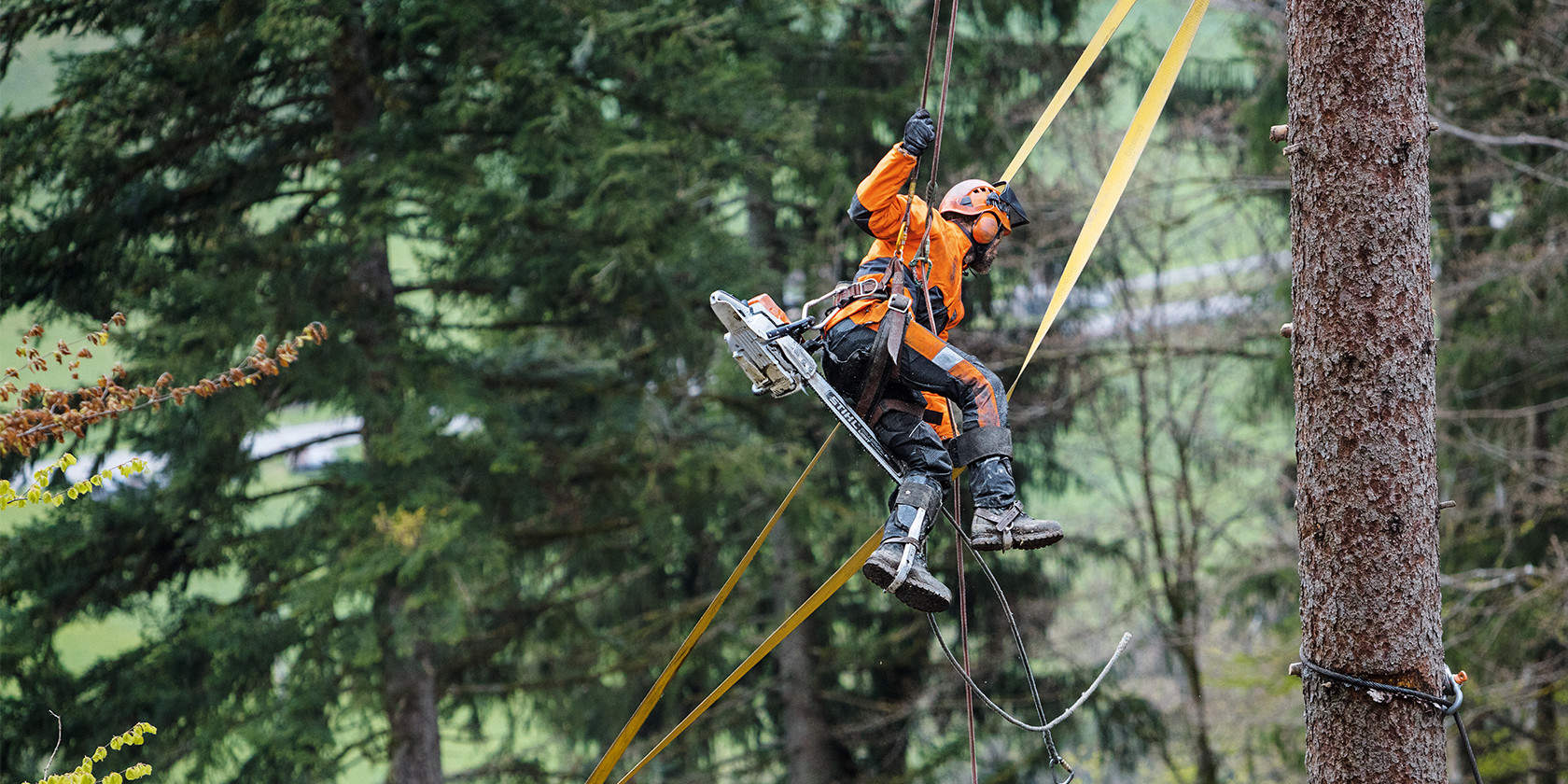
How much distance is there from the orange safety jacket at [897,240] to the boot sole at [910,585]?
953mm

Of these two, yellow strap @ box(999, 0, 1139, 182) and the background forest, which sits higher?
yellow strap @ box(999, 0, 1139, 182)

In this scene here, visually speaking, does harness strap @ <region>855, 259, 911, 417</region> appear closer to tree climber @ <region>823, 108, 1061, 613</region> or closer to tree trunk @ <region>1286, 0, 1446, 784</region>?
tree climber @ <region>823, 108, 1061, 613</region>

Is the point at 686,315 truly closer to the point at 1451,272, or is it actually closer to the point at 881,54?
the point at 881,54

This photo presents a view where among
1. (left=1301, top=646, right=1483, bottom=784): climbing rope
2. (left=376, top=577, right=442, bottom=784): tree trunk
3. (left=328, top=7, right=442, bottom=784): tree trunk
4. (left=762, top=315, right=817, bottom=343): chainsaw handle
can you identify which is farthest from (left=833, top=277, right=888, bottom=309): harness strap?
(left=376, top=577, right=442, bottom=784): tree trunk

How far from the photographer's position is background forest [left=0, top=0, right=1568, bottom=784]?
11297 millimetres

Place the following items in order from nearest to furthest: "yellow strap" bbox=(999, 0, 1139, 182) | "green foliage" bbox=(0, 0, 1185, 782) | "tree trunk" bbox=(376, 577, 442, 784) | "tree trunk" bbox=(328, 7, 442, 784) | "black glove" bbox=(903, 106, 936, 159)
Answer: "black glove" bbox=(903, 106, 936, 159), "yellow strap" bbox=(999, 0, 1139, 182), "green foliage" bbox=(0, 0, 1185, 782), "tree trunk" bbox=(328, 7, 442, 784), "tree trunk" bbox=(376, 577, 442, 784)

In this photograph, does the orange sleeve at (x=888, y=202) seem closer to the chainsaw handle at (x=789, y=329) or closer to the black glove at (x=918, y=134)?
the black glove at (x=918, y=134)

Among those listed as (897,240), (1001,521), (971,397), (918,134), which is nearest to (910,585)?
(1001,521)

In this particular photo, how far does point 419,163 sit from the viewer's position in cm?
1141

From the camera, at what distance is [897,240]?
208 inches

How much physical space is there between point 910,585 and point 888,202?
4.54 ft

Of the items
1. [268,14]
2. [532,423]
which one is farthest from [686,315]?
[268,14]

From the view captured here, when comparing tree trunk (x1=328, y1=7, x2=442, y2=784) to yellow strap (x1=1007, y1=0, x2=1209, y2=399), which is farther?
tree trunk (x1=328, y1=7, x2=442, y2=784)

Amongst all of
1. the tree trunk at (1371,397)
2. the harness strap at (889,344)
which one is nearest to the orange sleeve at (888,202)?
the harness strap at (889,344)
